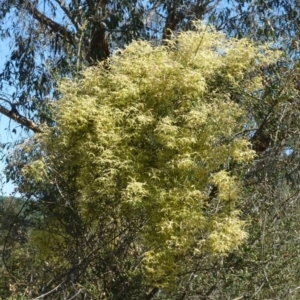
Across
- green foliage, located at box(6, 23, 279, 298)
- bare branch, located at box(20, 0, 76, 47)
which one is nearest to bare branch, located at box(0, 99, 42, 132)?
bare branch, located at box(20, 0, 76, 47)

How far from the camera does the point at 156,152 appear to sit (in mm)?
5164

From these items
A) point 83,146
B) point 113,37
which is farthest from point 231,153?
point 113,37

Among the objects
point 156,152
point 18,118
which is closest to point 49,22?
point 18,118

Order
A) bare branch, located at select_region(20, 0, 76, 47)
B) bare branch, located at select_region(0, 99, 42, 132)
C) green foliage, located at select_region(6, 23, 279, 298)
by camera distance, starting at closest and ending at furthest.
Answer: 1. green foliage, located at select_region(6, 23, 279, 298)
2. bare branch, located at select_region(20, 0, 76, 47)
3. bare branch, located at select_region(0, 99, 42, 132)

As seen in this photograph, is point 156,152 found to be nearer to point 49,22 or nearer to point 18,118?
point 18,118

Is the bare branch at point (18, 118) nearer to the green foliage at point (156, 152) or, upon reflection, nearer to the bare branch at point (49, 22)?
the bare branch at point (49, 22)

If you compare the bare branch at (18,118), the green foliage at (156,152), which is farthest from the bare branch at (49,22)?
the green foliage at (156,152)

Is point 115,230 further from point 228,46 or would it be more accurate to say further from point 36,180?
point 228,46

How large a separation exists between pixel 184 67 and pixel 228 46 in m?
0.54

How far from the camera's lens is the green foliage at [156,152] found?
198 inches

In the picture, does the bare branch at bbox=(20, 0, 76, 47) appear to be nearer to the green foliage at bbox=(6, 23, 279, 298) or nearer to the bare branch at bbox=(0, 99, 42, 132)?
the bare branch at bbox=(0, 99, 42, 132)

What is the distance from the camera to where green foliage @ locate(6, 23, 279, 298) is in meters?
5.02

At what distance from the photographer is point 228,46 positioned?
18.2 feet

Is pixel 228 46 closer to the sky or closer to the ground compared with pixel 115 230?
closer to the sky
